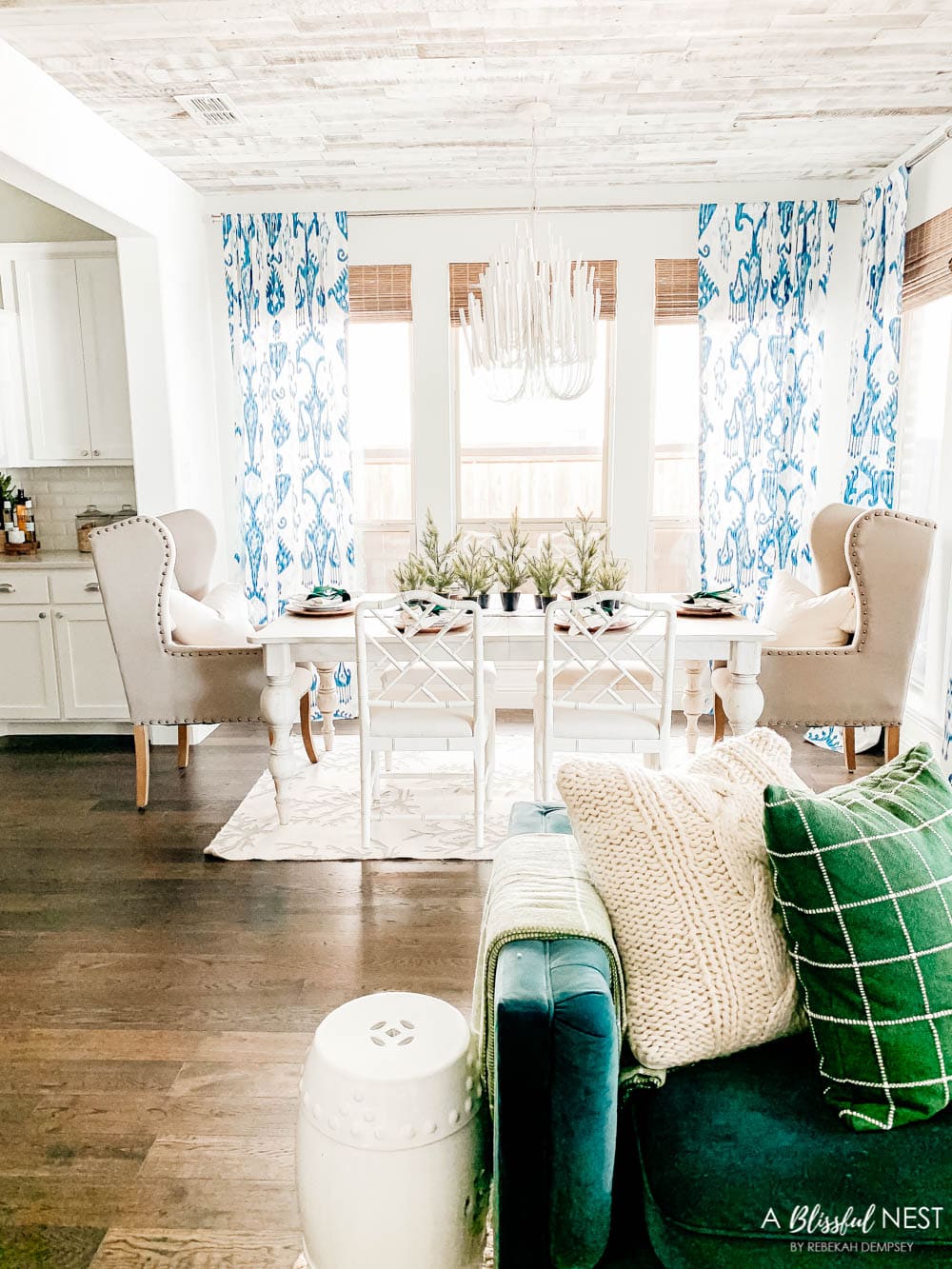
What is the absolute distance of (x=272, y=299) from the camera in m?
5.21

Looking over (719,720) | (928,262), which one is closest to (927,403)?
(928,262)

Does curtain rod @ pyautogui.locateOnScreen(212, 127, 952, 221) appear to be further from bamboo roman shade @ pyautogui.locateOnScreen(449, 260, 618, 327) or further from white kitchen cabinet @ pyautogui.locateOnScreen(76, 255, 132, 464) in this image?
white kitchen cabinet @ pyautogui.locateOnScreen(76, 255, 132, 464)

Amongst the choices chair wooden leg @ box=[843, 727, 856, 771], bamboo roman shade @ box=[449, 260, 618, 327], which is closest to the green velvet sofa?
chair wooden leg @ box=[843, 727, 856, 771]

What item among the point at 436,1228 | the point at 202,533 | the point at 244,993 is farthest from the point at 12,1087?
the point at 202,533

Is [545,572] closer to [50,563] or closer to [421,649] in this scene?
[421,649]

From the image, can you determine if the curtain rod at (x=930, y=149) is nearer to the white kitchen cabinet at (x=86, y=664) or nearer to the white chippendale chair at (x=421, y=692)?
the white chippendale chair at (x=421, y=692)

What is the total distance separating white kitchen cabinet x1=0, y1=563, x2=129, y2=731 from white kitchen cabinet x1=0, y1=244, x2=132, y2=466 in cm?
66

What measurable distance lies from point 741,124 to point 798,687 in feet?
7.59

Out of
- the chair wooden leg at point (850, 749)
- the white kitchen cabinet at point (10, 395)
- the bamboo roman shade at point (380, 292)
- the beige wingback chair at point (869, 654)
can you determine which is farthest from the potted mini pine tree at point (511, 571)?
the white kitchen cabinet at point (10, 395)

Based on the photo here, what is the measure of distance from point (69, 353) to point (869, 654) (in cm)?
395

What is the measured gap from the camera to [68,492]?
5.22 meters

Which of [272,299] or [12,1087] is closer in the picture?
[12,1087]

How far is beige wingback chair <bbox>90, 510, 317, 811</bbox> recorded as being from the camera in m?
3.79

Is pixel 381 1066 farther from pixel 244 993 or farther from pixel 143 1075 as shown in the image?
pixel 244 993
